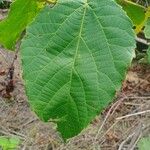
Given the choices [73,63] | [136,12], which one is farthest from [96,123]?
[73,63]

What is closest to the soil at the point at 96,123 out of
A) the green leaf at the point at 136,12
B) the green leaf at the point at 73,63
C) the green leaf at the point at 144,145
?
the green leaf at the point at 144,145

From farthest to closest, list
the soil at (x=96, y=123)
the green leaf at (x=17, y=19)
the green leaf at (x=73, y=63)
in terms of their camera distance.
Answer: the soil at (x=96, y=123), the green leaf at (x=17, y=19), the green leaf at (x=73, y=63)

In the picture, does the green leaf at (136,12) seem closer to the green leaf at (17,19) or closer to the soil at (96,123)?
the green leaf at (17,19)

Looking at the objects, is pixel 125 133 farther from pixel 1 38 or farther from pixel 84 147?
pixel 1 38

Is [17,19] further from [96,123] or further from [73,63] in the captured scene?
[96,123]

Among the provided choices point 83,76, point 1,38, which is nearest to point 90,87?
point 83,76

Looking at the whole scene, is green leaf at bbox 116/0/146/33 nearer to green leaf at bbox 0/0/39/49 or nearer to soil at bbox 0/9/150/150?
green leaf at bbox 0/0/39/49

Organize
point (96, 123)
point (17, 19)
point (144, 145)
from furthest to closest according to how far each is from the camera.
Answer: point (96, 123)
point (144, 145)
point (17, 19)
